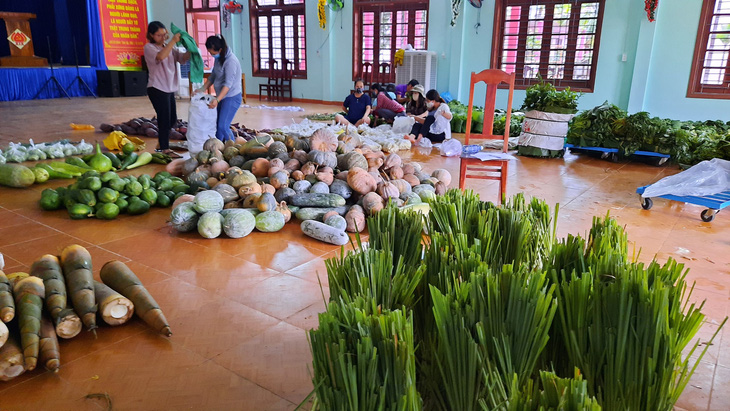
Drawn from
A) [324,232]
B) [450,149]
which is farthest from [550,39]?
[324,232]

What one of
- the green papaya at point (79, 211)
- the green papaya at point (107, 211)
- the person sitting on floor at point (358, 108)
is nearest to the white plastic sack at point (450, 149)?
the person sitting on floor at point (358, 108)

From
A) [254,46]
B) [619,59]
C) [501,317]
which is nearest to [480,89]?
[619,59]

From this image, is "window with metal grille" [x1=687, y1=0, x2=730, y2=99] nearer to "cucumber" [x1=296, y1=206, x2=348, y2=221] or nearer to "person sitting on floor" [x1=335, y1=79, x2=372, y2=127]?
"person sitting on floor" [x1=335, y1=79, x2=372, y2=127]

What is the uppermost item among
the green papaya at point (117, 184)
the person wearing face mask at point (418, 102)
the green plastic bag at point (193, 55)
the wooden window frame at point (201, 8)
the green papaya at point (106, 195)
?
the wooden window frame at point (201, 8)

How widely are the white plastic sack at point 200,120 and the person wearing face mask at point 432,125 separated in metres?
3.20

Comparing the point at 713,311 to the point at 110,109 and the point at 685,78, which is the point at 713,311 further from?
the point at 110,109

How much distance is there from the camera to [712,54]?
30.1 ft

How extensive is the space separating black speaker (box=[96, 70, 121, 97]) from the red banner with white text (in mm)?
1272

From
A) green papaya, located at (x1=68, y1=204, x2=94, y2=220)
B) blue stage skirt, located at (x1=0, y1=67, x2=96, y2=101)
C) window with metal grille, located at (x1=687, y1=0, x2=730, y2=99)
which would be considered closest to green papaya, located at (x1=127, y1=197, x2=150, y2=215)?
green papaya, located at (x1=68, y1=204, x2=94, y2=220)

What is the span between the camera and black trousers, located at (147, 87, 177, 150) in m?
6.08

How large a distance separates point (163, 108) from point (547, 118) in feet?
16.4

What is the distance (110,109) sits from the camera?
11.6m

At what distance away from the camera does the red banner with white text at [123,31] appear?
1595cm

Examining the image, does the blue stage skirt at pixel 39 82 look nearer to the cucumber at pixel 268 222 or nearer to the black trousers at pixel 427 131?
the black trousers at pixel 427 131
